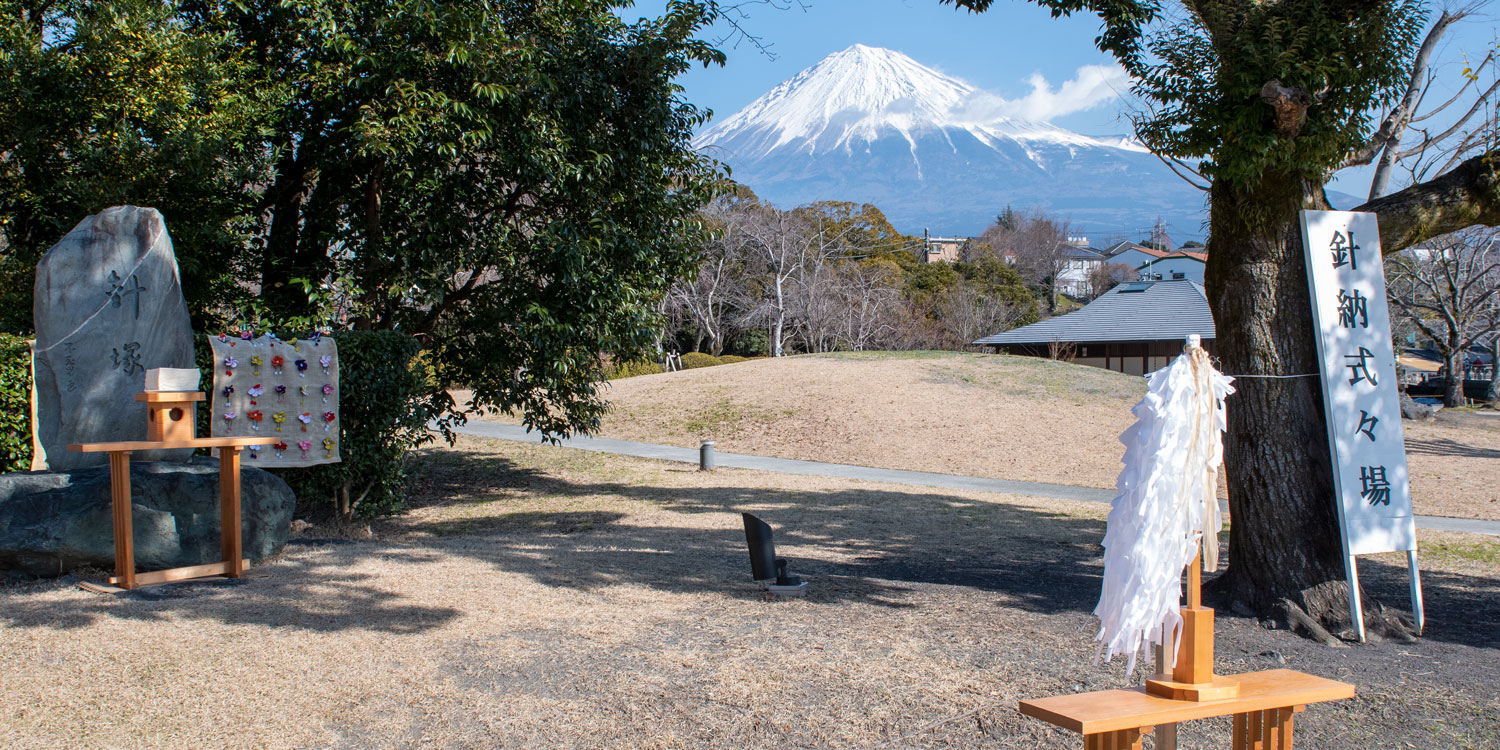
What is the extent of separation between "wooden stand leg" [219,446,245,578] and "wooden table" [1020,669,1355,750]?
6.01 meters

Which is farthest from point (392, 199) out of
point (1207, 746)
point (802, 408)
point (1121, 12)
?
point (802, 408)

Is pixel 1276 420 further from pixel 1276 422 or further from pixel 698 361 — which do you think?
pixel 698 361

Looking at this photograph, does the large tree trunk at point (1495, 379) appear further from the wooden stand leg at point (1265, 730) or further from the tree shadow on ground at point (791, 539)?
the wooden stand leg at point (1265, 730)

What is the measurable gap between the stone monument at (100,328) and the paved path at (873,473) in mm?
6942

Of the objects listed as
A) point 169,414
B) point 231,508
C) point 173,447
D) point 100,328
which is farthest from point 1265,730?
point 100,328

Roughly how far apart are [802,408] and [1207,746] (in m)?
16.2

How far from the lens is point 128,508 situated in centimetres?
647

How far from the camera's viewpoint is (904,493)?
13.2 metres

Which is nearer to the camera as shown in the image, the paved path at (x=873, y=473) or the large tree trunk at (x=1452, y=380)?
the paved path at (x=873, y=473)

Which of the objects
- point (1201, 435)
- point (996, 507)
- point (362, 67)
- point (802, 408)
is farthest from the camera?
point (802, 408)

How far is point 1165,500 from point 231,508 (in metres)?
6.39

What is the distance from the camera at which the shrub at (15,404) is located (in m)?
7.28

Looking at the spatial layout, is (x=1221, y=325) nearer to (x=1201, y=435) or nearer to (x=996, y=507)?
(x=1201, y=435)

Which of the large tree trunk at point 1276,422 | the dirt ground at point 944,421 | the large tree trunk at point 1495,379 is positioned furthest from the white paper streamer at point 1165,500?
the large tree trunk at point 1495,379
